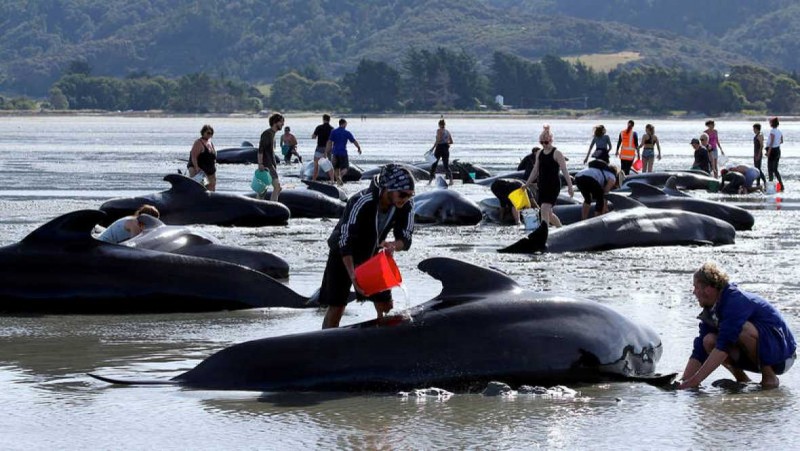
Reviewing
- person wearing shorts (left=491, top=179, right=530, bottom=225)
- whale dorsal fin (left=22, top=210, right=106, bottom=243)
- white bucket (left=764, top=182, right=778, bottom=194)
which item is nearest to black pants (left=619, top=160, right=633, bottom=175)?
white bucket (left=764, top=182, right=778, bottom=194)

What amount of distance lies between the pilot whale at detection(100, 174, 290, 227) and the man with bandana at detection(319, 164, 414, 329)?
1071 centimetres

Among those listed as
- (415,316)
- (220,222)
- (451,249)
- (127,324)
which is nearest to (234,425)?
(415,316)

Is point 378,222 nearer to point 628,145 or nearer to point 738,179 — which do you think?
point 738,179

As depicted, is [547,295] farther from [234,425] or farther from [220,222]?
[220,222]

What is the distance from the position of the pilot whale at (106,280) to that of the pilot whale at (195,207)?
7619mm

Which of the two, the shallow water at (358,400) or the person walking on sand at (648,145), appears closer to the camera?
the shallow water at (358,400)

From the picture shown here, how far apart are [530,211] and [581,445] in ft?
45.9

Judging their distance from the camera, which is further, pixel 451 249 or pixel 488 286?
pixel 451 249

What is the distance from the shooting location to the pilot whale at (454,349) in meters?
9.29

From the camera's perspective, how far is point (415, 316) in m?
9.51

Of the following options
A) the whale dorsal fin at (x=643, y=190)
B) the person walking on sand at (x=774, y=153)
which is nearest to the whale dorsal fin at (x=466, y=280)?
the whale dorsal fin at (x=643, y=190)

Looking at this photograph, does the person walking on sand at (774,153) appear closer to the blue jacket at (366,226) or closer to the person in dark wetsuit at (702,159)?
the person in dark wetsuit at (702,159)

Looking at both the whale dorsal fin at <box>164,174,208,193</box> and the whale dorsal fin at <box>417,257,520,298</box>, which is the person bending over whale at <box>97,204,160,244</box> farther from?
the whale dorsal fin at <box>417,257,520,298</box>

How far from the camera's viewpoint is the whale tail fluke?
18062 millimetres
